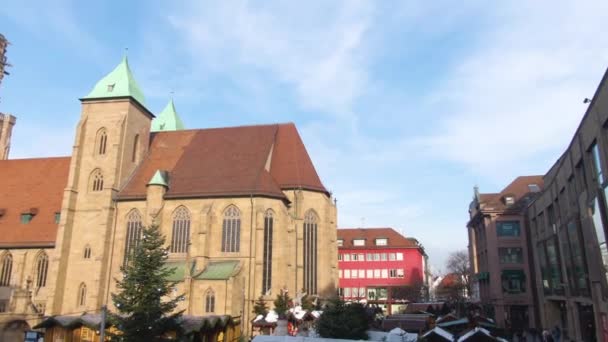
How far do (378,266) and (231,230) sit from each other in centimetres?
3477

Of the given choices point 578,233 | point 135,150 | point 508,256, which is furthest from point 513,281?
point 135,150

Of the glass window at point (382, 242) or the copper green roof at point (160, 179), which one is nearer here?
the copper green roof at point (160, 179)

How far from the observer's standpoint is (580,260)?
2612 centimetres

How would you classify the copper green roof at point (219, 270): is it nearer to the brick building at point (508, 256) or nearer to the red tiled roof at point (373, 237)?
the brick building at point (508, 256)

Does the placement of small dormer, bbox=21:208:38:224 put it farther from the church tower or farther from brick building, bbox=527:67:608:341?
brick building, bbox=527:67:608:341

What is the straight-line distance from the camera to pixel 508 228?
147 feet

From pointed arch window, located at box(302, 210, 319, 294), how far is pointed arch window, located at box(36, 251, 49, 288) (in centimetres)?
2083

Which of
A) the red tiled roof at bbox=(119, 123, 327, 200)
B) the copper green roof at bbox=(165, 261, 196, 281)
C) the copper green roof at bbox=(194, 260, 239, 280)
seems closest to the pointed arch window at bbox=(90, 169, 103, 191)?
the red tiled roof at bbox=(119, 123, 327, 200)

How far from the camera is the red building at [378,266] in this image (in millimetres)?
65938

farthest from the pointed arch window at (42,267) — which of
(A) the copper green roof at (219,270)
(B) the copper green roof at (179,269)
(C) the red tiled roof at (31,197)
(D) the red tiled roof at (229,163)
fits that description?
(A) the copper green roof at (219,270)

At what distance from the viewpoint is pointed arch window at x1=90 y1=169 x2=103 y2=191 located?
40000 millimetres

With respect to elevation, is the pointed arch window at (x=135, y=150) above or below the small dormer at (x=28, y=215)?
above

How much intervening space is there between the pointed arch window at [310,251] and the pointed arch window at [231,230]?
5462mm

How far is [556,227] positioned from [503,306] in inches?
559
